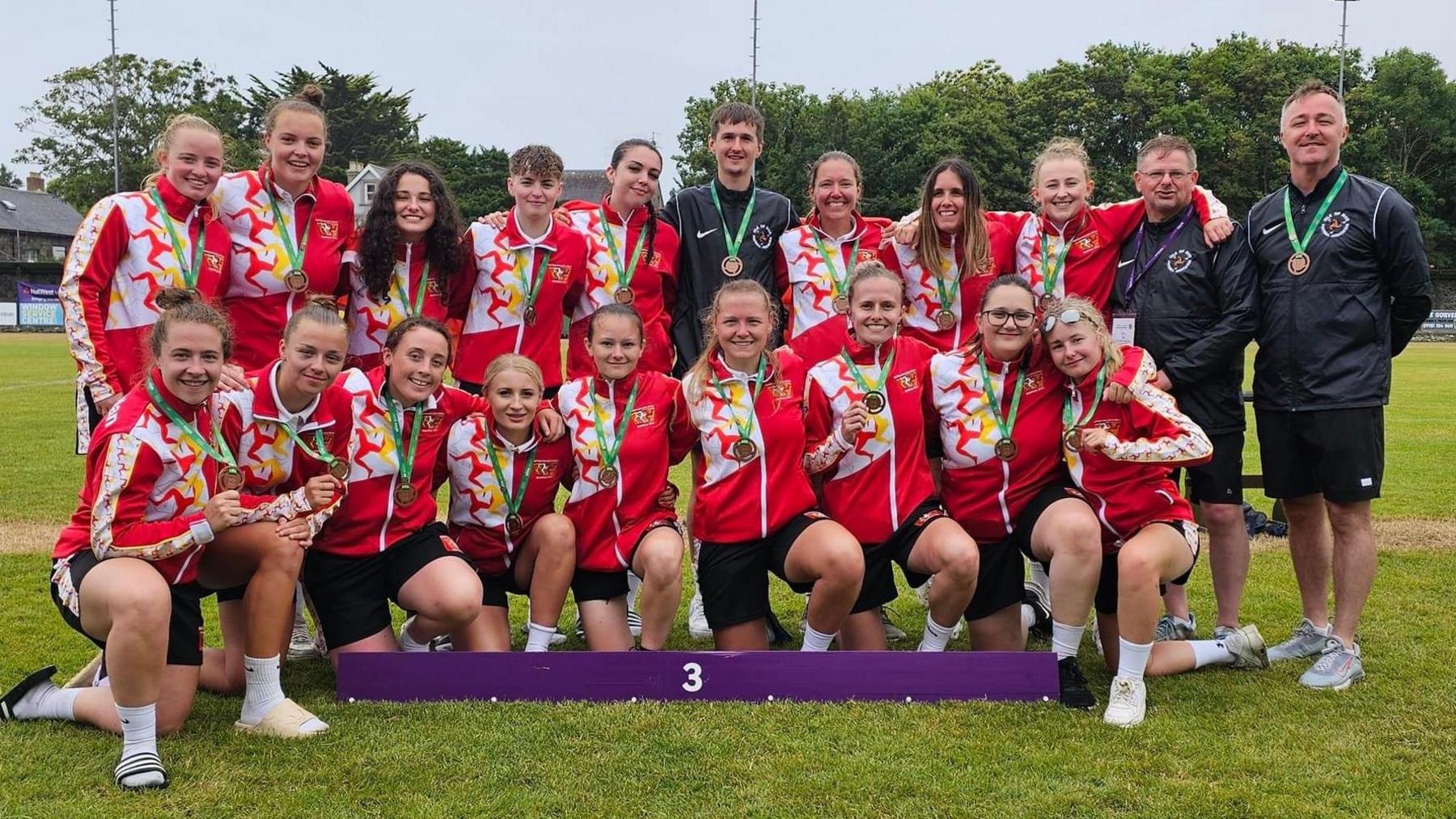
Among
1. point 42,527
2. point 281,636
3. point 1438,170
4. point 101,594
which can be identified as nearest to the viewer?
point 101,594

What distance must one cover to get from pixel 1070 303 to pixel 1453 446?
10.2 m

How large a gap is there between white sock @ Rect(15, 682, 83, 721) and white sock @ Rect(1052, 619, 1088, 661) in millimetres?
3487

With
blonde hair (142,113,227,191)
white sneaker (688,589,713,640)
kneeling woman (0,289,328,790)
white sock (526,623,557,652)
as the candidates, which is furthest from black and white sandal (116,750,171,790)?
white sneaker (688,589,713,640)

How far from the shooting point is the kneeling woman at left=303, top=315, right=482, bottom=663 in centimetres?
409

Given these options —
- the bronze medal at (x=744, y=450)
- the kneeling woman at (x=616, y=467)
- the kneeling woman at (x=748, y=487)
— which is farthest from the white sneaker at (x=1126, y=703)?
the kneeling woman at (x=616, y=467)

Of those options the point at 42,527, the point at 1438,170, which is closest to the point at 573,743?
the point at 42,527

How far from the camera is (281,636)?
12.3ft

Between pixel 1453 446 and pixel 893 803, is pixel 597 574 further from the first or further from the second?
pixel 1453 446

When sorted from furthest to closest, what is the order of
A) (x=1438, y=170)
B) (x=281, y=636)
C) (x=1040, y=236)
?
(x=1438, y=170) → (x=1040, y=236) → (x=281, y=636)

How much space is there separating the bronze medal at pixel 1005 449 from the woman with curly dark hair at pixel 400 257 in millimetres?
2472

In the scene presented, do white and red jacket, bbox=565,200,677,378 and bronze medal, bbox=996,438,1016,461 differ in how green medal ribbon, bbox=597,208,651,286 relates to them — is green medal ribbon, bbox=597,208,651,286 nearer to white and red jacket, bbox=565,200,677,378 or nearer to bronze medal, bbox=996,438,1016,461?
white and red jacket, bbox=565,200,677,378

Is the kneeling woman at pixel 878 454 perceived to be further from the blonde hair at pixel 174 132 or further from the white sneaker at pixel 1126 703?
the blonde hair at pixel 174 132

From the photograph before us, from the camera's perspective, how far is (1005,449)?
13.9 feet

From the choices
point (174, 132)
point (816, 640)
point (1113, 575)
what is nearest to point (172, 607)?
point (174, 132)
